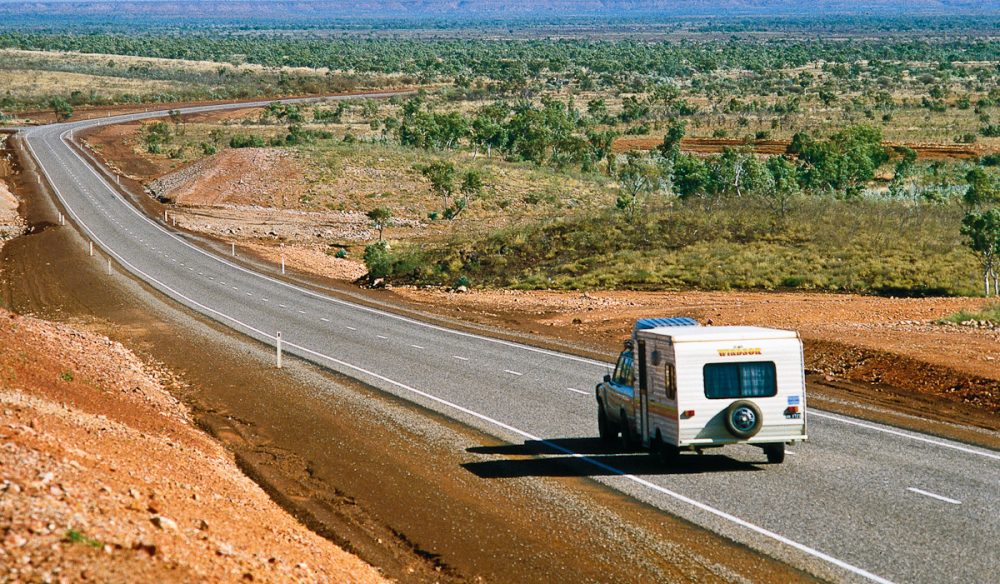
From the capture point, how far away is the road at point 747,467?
14.0 meters

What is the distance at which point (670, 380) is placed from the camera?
17.0 m

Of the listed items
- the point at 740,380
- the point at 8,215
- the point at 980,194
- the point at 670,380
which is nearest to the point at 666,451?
the point at 670,380

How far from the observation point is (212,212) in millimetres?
78812

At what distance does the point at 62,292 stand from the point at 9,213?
3125 centimetres

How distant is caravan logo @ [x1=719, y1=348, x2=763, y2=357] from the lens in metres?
17.0

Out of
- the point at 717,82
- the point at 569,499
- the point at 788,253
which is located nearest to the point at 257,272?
the point at 788,253

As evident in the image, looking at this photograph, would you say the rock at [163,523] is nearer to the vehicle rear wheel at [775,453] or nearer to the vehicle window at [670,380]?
the vehicle window at [670,380]

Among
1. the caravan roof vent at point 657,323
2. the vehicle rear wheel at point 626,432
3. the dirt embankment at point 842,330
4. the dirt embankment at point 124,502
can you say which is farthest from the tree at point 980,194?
the dirt embankment at point 124,502

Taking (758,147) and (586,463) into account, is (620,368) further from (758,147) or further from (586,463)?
(758,147)

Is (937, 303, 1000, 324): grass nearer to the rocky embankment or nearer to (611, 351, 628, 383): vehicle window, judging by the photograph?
(611, 351, 628, 383): vehicle window

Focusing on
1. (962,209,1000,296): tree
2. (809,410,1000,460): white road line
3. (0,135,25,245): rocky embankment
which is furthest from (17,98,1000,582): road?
(0,135,25,245): rocky embankment

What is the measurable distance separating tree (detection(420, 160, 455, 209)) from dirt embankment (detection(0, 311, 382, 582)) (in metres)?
53.9

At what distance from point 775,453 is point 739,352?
200cm

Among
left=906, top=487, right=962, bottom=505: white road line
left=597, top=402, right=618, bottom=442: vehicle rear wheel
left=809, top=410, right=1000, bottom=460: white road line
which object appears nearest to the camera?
left=906, top=487, right=962, bottom=505: white road line
